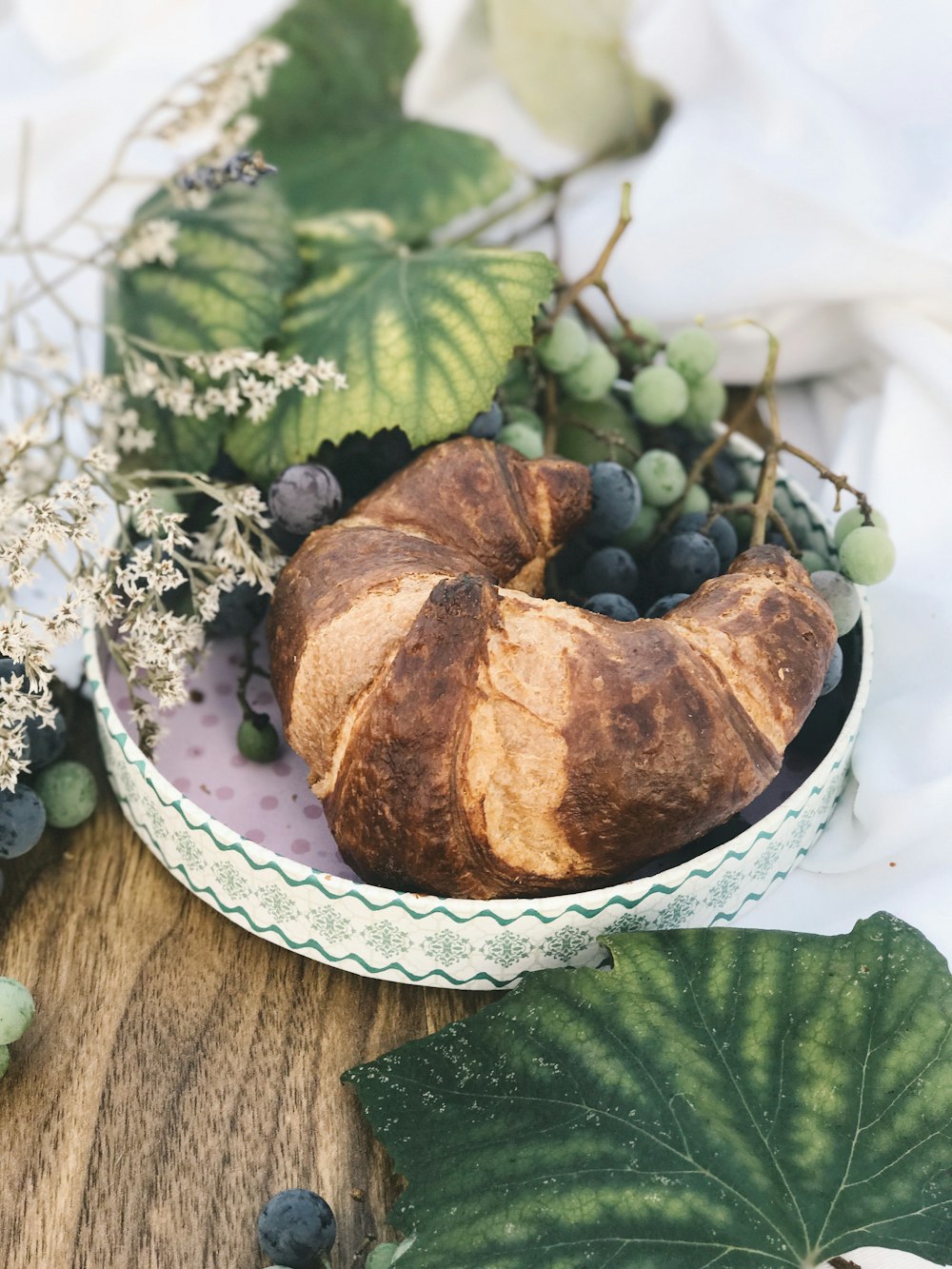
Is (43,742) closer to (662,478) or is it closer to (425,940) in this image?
(425,940)

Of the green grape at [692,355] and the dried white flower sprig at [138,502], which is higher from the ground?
the dried white flower sprig at [138,502]

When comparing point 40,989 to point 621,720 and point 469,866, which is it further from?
point 621,720

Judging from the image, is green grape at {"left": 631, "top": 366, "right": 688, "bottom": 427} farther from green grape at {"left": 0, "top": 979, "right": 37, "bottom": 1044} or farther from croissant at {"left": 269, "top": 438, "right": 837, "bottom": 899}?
green grape at {"left": 0, "top": 979, "right": 37, "bottom": 1044}

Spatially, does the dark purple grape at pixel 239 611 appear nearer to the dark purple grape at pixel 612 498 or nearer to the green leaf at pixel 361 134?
the dark purple grape at pixel 612 498

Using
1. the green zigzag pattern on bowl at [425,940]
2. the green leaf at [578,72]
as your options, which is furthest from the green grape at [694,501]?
the green leaf at [578,72]

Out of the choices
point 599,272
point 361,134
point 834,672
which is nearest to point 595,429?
point 599,272
